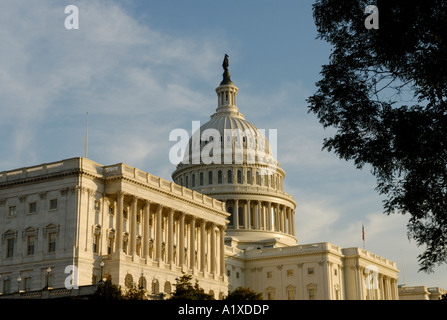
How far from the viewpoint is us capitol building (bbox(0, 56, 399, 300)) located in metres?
85.5

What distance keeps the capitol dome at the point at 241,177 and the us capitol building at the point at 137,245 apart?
225cm

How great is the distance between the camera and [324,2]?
110 ft

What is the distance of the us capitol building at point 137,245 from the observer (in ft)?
281

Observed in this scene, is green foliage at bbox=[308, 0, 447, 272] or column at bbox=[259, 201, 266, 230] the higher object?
column at bbox=[259, 201, 266, 230]

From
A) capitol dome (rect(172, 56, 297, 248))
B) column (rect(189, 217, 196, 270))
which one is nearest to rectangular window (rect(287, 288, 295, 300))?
capitol dome (rect(172, 56, 297, 248))

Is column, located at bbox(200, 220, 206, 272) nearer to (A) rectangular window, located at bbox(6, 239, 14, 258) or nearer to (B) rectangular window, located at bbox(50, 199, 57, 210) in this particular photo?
(B) rectangular window, located at bbox(50, 199, 57, 210)

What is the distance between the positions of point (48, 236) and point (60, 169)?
26.3 feet

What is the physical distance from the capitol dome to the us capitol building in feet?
7.39

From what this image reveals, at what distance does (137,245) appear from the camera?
93.6 meters

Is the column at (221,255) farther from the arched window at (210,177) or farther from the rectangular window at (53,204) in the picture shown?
the arched window at (210,177)

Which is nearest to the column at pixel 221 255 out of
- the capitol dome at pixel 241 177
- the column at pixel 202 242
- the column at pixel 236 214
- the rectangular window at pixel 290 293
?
the column at pixel 202 242
